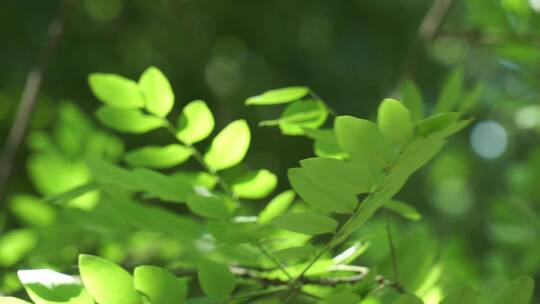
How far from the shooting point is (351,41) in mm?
2129

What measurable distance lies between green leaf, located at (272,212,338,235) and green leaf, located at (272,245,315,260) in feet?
0.05

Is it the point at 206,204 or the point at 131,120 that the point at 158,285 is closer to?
the point at 206,204

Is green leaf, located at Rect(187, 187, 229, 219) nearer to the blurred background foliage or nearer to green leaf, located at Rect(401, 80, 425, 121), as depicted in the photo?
green leaf, located at Rect(401, 80, 425, 121)

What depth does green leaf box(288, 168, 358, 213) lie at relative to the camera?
55cm

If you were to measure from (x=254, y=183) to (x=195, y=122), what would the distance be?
0.28ft

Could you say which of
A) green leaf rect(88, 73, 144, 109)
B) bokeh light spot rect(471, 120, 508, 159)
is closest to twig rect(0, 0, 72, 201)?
green leaf rect(88, 73, 144, 109)

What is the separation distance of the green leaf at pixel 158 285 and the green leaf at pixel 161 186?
0.37 feet

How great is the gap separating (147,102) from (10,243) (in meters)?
0.45

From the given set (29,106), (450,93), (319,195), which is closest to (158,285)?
(319,195)

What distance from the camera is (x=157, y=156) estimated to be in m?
0.80

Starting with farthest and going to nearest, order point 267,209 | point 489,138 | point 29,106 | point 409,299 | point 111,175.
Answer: point 489,138, point 29,106, point 267,209, point 111,175, point 409,299

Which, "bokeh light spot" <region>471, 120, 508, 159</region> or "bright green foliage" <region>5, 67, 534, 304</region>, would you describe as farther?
"bokeh light spot" <region>471, 120, 508, 159</region>

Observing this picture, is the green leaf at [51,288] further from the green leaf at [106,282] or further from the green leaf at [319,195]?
the green leaf at [319,195]

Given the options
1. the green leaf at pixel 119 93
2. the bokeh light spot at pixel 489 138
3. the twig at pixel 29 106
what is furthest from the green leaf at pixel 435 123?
the bokeh light spot at pixel 489 138
